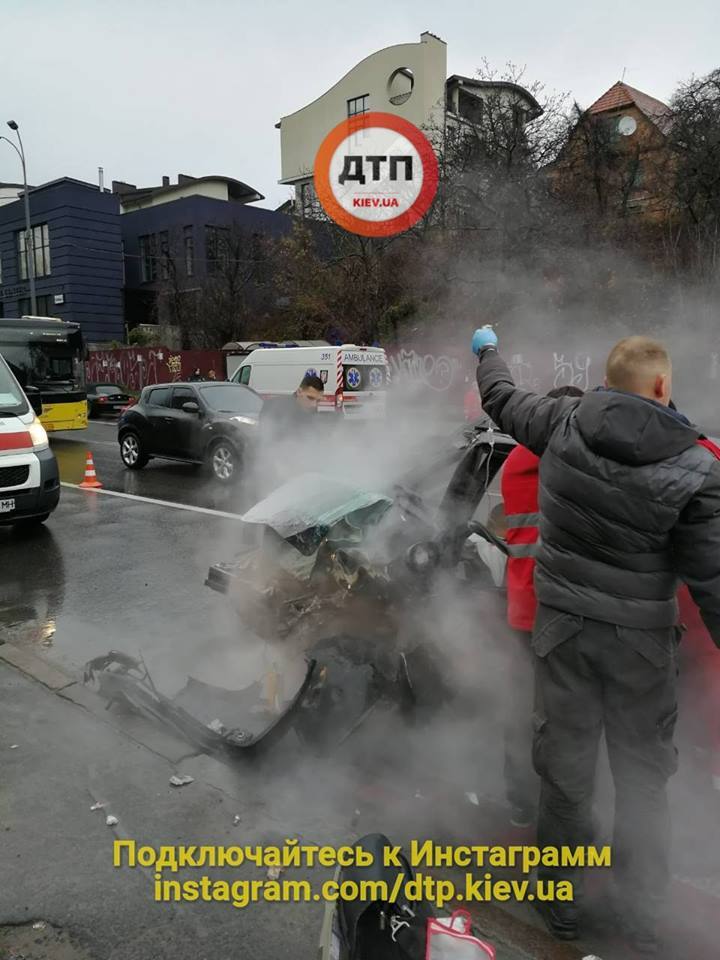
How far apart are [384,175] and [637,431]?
10.6 metres

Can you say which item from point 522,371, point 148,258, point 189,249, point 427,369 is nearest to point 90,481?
point 427,369

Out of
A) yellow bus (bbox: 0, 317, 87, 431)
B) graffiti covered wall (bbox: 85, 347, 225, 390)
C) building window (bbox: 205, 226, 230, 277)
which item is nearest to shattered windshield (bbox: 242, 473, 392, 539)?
yellow bus (bbox: 0, 317, 87, 431)

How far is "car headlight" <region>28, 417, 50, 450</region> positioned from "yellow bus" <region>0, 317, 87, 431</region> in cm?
743

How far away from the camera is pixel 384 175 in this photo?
11133 mm

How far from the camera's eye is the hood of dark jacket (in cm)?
170

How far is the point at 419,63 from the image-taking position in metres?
30.1

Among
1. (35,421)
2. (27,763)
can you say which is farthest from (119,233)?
(27,763)

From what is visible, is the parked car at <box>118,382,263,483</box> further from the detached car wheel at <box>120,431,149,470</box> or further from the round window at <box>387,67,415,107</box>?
the round window at <box>387,67,415,107</box>

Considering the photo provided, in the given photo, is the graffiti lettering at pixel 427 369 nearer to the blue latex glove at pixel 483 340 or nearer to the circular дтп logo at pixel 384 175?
the circular дтп logo at pixel 384 175

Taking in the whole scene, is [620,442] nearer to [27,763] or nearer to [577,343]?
[27,763]

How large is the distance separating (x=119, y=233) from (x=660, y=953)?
119ft

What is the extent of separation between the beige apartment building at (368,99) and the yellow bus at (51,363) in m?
12.4

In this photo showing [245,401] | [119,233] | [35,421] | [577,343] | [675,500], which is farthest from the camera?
[119,233]

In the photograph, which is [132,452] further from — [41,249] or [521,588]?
[41,249]
